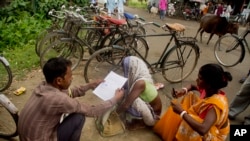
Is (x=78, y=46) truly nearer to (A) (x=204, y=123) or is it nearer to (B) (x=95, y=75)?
(B) (x=95, y=75)

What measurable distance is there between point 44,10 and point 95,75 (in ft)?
15.7

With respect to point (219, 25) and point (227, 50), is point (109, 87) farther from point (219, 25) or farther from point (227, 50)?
point (219, 25)

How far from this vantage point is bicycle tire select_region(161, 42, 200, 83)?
4963 mm

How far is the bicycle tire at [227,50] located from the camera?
21.0ft

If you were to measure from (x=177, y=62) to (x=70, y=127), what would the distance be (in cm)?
313

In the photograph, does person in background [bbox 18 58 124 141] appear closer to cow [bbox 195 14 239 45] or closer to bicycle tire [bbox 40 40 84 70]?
bicycle tire [bbox 40 40 84 70]

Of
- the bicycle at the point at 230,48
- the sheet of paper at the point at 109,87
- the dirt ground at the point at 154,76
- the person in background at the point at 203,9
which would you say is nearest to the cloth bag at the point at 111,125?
the dirt ground at the point at 154,76

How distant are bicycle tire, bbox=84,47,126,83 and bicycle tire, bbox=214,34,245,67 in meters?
3.23

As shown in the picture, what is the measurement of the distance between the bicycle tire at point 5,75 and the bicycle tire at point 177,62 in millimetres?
2719

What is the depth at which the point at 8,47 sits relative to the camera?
21.4 ft

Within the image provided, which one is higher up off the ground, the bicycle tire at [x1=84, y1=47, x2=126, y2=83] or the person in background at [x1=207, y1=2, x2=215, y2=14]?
the bicycle tire at [x1=84, y1=47, x2=126, y2=83]

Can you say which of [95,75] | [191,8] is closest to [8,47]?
[95,75]

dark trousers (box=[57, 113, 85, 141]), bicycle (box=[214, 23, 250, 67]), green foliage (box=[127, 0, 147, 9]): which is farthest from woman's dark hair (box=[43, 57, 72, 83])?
green foliage (box=[127, 0, 147, 9])

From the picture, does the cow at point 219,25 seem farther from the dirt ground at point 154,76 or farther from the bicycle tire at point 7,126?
the bicycle tire at point 7,126
